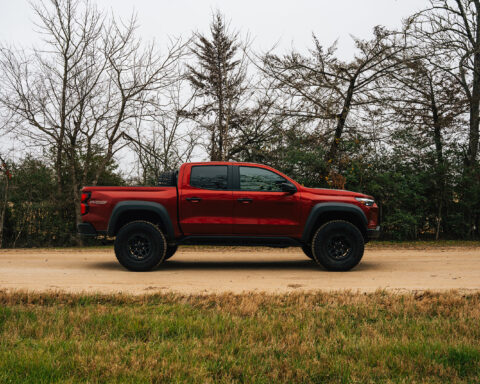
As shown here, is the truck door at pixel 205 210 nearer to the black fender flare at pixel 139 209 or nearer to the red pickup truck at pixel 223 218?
the red pickup truck at pixel 223 218

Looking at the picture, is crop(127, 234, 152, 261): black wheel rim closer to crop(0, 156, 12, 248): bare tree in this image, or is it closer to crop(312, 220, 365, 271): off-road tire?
crop(312, 220, 365, 271): off-road tire

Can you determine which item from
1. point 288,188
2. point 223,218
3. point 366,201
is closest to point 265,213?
point 288,188

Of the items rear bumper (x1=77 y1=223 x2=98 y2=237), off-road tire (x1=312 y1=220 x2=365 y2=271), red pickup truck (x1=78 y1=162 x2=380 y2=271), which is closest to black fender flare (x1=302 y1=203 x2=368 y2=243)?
red pickup truck (x1=78 y1=162 x2=380 y2=271)

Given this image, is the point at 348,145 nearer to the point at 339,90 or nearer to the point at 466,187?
the point at 339,90

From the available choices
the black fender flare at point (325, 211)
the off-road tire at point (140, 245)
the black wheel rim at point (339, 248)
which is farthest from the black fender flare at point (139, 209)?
the black wheel rim at point (339, 248)

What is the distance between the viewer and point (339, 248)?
8.45m

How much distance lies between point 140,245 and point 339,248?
3.57 metres

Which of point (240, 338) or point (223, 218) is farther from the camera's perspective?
point (223, 218)

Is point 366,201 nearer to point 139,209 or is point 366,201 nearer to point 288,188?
point 288,188

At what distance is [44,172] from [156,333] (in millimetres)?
14343

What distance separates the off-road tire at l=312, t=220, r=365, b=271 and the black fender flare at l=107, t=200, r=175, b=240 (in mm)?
2604

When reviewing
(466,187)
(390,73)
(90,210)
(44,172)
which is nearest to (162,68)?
(44,172)

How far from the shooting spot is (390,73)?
16766mm

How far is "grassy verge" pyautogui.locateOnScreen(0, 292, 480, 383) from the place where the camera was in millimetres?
3447
